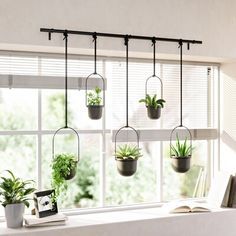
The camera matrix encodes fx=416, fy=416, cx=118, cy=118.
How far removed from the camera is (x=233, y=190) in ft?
11.1

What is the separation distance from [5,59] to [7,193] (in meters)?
0.96

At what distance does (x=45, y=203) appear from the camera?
2.86m

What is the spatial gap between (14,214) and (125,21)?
155 centimetres

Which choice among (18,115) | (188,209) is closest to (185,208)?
(188,209)

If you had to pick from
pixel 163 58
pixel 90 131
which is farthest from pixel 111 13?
pixel 90 131

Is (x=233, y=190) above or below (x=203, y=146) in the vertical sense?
below

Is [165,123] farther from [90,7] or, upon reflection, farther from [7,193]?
[7,193]

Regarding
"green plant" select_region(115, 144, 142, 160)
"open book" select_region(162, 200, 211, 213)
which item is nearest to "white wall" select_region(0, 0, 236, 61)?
"green plant" select_region(115, 144, 142, 160)

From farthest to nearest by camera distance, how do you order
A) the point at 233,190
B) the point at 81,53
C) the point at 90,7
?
the point at 233,190, the point at 81,53, the point at 90,7

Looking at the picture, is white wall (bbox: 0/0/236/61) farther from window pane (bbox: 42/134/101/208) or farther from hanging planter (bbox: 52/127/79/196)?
window pane (bbox: 42/134/101/208)

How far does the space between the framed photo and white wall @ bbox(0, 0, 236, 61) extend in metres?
1.01

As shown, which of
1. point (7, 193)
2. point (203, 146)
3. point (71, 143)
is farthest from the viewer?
point (71, 143)

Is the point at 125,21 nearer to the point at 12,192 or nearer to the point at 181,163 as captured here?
the point at 181,163

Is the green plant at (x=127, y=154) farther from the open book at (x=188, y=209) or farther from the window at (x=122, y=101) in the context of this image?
the open book at (x=188, y=209)
